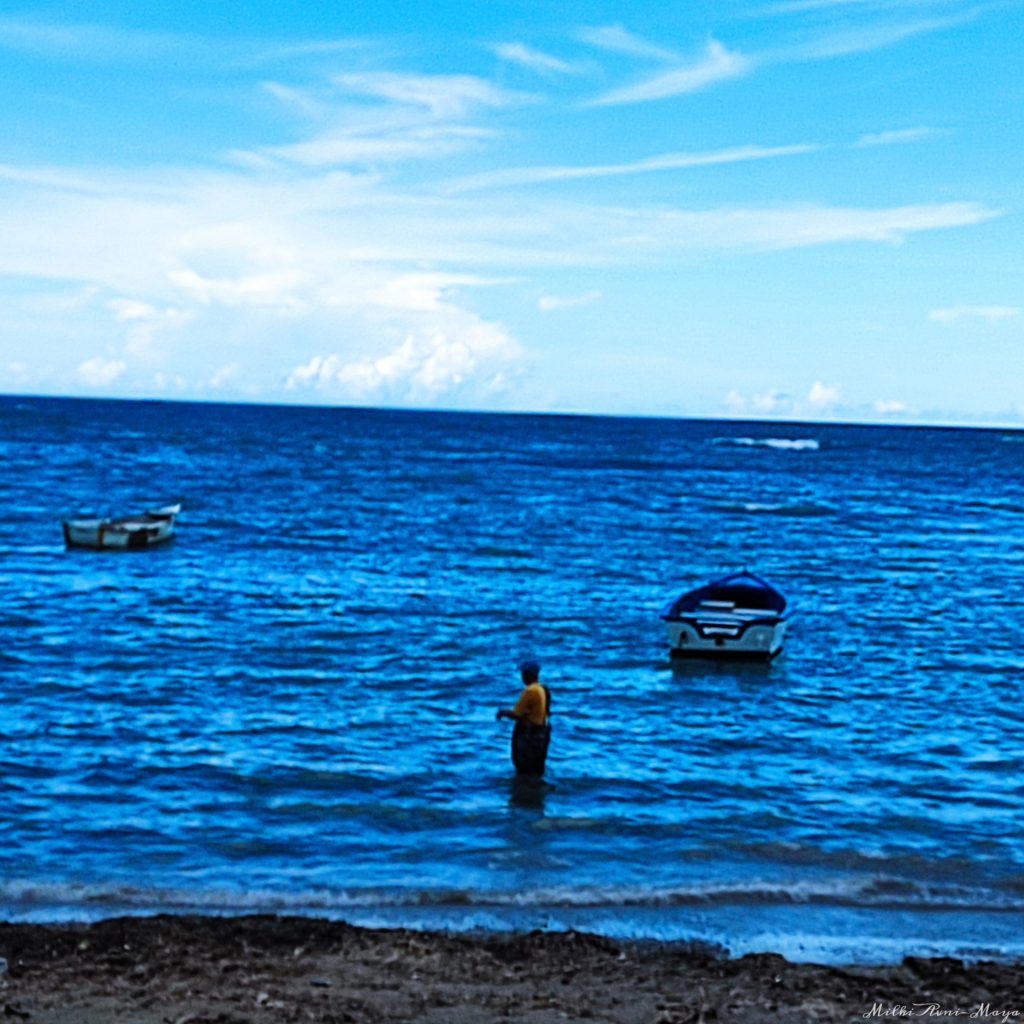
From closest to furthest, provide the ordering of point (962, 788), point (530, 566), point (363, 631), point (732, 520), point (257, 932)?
1. point (257, 932)
2. point (962, 788)
3. point (363, 631)
4. point (530, 566)
5. point (732, 520)

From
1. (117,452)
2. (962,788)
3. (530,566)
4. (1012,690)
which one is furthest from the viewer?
(117,452)

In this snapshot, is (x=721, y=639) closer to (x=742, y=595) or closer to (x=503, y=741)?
(x=742, y=595)

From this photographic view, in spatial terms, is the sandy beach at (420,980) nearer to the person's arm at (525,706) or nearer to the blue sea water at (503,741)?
the blue sea water at (503,741)

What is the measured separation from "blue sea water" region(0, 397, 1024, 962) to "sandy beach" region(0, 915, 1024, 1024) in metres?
1.17

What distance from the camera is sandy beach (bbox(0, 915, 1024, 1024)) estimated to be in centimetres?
1060

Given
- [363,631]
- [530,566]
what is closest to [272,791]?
[363,631]

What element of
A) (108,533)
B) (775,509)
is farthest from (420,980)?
(775,509)

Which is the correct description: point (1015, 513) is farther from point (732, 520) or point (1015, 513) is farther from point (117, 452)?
point (117, 452)

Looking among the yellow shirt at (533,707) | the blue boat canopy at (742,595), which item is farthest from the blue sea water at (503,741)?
the blue boat canopy at (742,595)

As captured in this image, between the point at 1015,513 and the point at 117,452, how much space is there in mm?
65656

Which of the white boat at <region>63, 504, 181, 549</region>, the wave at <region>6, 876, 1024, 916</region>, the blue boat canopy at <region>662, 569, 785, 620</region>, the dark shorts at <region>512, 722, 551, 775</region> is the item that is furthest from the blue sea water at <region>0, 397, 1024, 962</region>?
the blue boat canopy at <region>662, 569, 785, 620</region>

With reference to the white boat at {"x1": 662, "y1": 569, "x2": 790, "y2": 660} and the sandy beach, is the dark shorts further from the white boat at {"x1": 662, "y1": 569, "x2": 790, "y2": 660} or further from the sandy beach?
the white boat at {"x1": 662, "y1": 569, "x2": 790, "y2": 660}

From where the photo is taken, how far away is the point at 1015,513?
75.4 m

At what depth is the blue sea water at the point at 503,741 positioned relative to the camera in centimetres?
1467
